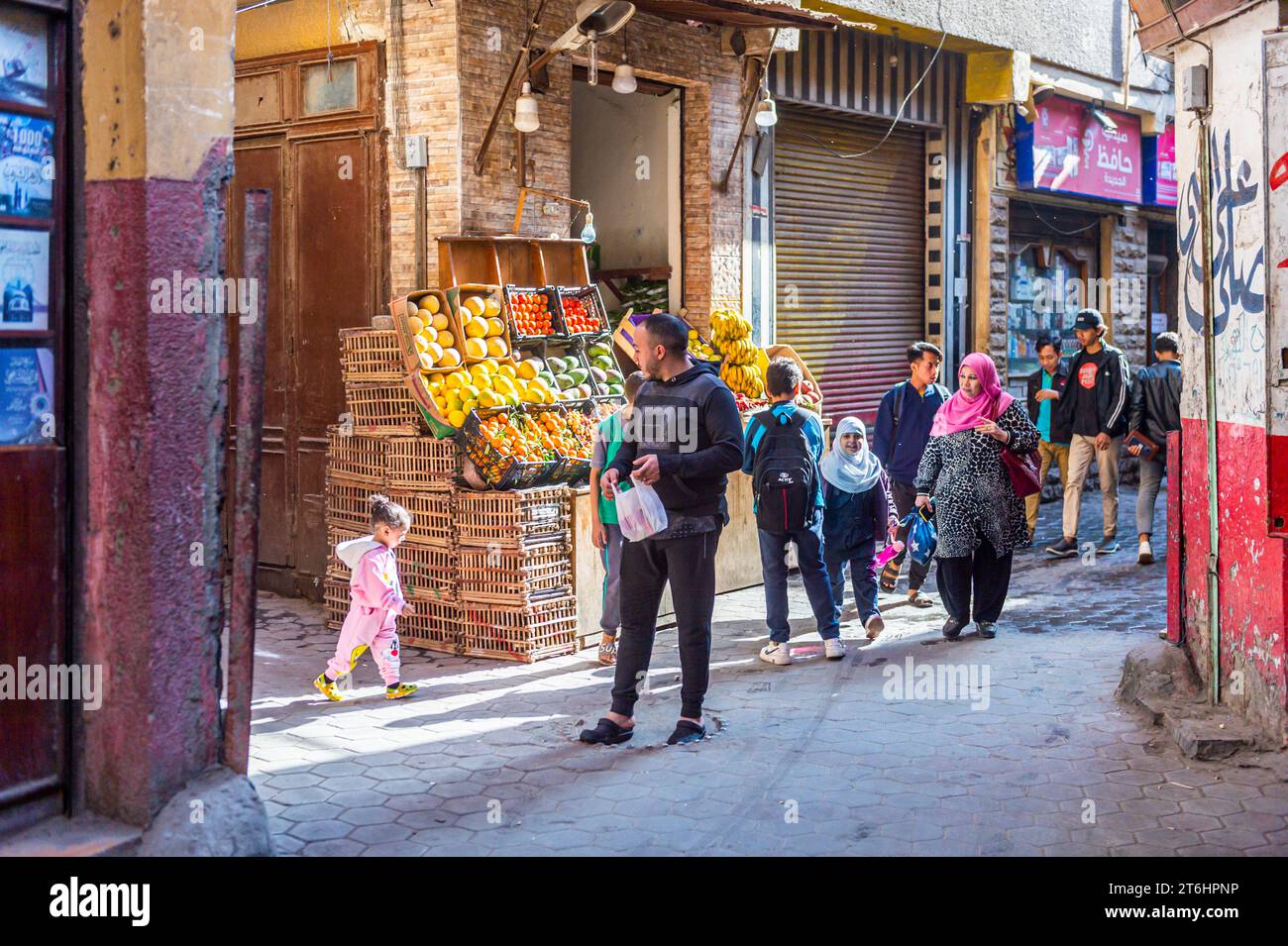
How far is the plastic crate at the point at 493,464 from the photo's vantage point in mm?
8078

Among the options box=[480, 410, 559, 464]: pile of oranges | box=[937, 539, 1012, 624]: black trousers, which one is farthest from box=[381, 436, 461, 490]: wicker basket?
box=[937, 539, 1012, 624]: black trousers

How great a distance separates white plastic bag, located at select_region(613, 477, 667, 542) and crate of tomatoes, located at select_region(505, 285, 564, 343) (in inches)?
126

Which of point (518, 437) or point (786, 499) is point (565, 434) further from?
point (786, 499)

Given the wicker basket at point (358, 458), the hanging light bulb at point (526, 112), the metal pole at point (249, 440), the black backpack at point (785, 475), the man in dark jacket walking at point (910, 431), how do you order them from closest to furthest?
the metal pole at point (249, 440)
the black backpack at point (785, 475)
the wicker basket at point (358, 458)
the hanging light bulb at point (526, 112)
the man in dark jacket walking at point (910, 431)

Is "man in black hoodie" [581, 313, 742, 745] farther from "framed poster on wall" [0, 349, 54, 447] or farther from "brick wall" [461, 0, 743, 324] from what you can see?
"brick wall" [461, 0, 743, 324]

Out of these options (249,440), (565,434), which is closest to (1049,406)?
(565,434)

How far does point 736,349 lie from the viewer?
35.8 feet

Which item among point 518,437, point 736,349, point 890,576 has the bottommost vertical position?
point 890,576

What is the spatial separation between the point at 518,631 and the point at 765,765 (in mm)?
2509

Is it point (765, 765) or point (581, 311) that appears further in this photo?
point (581, 311)

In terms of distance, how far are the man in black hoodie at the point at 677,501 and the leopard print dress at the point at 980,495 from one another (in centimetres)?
247

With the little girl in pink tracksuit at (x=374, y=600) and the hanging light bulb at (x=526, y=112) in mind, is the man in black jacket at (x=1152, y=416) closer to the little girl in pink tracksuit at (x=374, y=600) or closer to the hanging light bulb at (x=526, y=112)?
the hanging light bulb at (x=526, y=112)

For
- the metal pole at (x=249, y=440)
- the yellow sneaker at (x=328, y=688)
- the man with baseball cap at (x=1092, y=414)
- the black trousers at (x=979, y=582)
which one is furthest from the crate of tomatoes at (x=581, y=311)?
the metal pole at (x=249, y=440)
